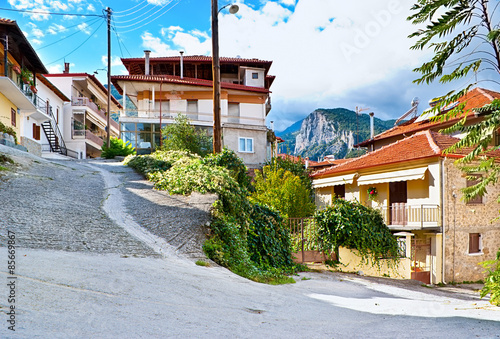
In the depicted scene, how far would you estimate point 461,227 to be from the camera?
1711 cm

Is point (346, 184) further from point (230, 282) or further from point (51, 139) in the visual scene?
point (51, 139)

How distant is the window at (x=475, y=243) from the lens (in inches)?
688

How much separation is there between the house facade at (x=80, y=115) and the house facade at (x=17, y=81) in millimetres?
9058

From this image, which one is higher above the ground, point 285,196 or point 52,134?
point 52,134

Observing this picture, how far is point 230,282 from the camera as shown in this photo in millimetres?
5699

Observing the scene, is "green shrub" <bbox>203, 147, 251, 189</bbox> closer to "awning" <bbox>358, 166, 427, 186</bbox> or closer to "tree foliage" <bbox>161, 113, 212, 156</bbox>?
"awning" <bbox>358, 166, 427, 186</bbox>

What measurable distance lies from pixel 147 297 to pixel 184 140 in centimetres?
2072

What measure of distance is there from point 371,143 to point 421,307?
23307mm

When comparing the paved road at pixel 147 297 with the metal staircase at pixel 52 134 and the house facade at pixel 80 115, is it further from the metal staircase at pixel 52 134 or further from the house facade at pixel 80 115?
the house facade at pixel 80 115

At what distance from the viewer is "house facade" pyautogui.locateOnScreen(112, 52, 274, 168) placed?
101 feet

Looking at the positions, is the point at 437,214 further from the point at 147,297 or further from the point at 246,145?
the point at 246,145

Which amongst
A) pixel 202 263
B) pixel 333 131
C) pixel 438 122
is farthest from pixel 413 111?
pixel 333 131

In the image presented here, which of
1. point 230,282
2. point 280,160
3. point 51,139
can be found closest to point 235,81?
point 280,160

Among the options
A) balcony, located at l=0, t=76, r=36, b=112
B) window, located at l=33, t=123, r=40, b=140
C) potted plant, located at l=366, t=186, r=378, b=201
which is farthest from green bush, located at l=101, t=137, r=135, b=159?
potted plant, located at l=366, t=186, r=378, b=201
